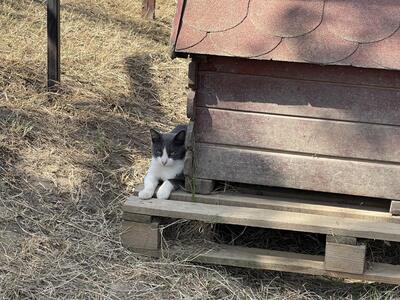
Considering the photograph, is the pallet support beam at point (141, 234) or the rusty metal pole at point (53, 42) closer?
the pallet support beam at point (141, 234)

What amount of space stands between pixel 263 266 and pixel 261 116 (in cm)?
79

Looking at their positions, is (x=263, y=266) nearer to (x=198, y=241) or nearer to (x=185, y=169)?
(x=198, y=241)

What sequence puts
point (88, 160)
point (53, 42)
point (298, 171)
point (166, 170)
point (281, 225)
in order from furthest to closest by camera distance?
point (53, 42) → point (88, 160) → point (166, 170) → point (298, 171) → point (281, 225)

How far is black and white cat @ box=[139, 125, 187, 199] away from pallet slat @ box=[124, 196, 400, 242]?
24 centimetres

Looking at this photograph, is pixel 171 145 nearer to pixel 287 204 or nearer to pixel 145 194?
pixel 145 194

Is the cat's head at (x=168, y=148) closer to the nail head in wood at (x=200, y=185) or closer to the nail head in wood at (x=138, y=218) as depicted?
→ the nail head in wood at (x=200, y=185)

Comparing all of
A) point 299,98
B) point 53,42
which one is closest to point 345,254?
point 299,98

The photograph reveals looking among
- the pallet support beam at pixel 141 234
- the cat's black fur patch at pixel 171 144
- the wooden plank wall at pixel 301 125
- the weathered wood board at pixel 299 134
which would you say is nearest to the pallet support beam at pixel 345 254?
the wooden plank wall at pixel 301 125

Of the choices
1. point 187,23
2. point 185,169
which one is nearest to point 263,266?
point 185,169

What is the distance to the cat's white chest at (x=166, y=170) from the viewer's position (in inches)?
157

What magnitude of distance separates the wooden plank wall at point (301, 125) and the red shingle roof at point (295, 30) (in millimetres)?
160

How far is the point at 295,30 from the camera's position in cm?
335

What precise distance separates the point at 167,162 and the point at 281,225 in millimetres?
905

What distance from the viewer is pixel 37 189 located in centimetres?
418
